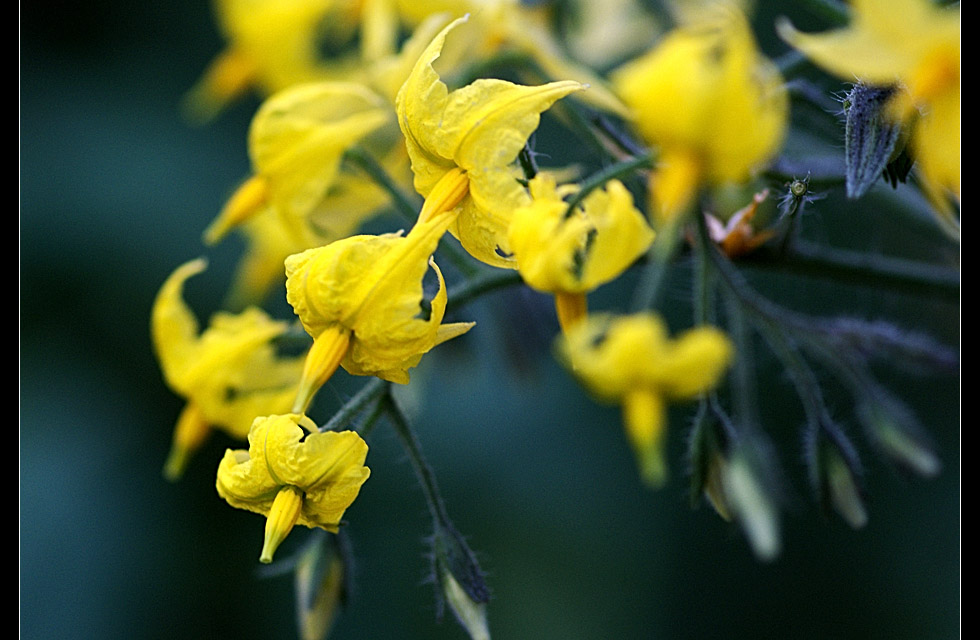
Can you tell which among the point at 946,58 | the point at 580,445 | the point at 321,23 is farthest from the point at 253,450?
the point at 580,445

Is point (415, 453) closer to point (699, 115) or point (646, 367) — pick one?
point (646, 367)

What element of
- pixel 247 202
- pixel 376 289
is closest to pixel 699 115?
pixel 376 289

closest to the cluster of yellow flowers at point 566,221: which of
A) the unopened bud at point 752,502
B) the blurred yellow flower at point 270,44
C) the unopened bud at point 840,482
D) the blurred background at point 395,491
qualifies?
the unopened bud at point 752,502

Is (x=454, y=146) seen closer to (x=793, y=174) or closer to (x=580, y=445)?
(x=793, y=174)

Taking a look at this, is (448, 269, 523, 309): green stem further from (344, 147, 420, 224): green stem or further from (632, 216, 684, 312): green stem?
(632, 216, 684, 312): green stem

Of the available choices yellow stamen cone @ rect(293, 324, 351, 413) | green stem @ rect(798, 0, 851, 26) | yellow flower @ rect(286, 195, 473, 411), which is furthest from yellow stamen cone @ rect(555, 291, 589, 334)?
green stem @ rect(798, 0, 851, 26)

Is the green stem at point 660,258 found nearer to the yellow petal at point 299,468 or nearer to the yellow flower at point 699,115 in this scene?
the yellow flower at point 699,115

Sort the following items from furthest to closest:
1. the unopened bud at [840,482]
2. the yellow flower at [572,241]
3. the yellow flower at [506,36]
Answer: the yellow flower at [506,36] < the unopened bud at [840,482] < the yellow flower at [572,241]
